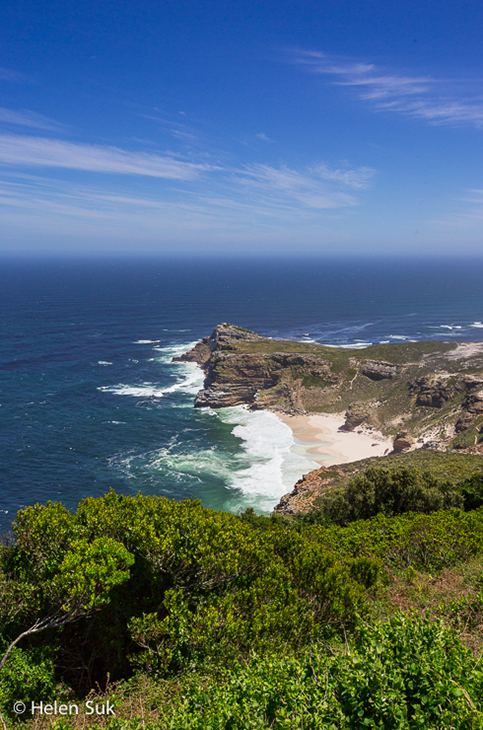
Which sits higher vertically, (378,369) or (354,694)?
(354,694)

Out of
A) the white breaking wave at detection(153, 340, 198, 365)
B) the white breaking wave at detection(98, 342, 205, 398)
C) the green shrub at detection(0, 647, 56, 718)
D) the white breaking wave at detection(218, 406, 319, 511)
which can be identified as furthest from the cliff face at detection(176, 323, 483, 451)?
the green shrub at detection(0, 647, 56, 718)

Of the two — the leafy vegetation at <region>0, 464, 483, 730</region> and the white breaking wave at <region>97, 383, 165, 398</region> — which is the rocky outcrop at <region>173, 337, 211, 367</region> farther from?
the leafy vegetation at <region>0, 464, 483, 730</region>

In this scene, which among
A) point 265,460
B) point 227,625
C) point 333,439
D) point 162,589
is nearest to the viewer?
point 227,625

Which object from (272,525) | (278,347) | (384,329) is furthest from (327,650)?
(384,329)

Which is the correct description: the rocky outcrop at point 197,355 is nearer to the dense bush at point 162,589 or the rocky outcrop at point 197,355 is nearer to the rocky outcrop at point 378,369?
the rocky outcrop at point 378,369

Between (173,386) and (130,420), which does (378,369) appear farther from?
(130,420)

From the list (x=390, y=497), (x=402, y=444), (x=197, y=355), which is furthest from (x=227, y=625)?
(x=197, y=355)

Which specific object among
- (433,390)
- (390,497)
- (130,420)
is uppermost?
(433,390)
